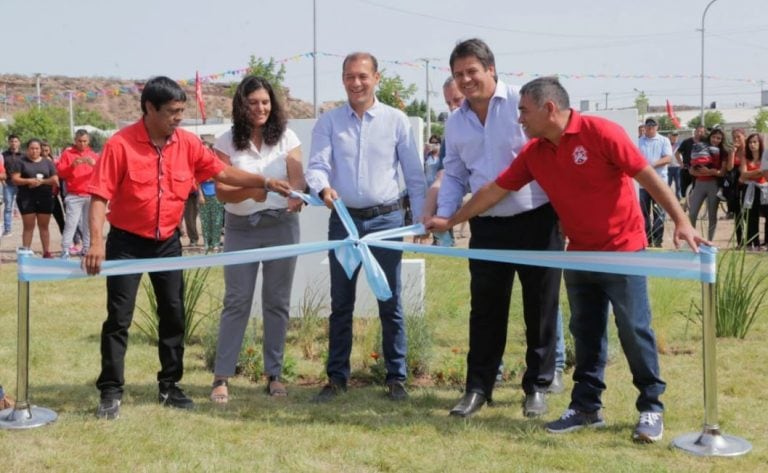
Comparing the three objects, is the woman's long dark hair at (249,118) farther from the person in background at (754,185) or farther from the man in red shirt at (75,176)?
the person in background at (754,185)

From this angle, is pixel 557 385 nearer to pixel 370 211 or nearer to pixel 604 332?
pixel 604 332

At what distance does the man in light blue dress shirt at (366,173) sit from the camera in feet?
18.1

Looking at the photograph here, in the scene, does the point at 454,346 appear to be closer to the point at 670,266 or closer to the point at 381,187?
the point at 381,187

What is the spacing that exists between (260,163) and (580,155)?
6.70ft

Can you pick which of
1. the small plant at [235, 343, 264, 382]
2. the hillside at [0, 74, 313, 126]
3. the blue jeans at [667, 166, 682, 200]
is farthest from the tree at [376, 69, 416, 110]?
the hillside at [0, 74, 313, 126]

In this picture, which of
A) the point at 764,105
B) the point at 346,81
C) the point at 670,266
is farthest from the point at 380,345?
the point at 764,105

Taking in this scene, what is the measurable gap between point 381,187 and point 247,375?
5.80ft

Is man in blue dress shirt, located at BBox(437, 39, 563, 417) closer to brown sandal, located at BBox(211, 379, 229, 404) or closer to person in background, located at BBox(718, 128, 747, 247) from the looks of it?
brown sandal, located at BBox(211, 379, 229, 404)

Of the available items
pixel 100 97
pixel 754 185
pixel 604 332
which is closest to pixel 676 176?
pixel 754 185

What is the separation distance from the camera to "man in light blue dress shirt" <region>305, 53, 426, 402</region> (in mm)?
5508

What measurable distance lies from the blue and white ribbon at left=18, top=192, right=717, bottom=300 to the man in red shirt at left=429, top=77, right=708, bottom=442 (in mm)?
112

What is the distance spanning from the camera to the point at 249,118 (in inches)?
221

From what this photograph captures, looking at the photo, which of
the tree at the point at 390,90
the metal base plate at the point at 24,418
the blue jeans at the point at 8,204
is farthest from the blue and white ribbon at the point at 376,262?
the tree at the point at 390,90

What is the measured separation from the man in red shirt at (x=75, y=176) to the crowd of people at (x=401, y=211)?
26.4 ft
